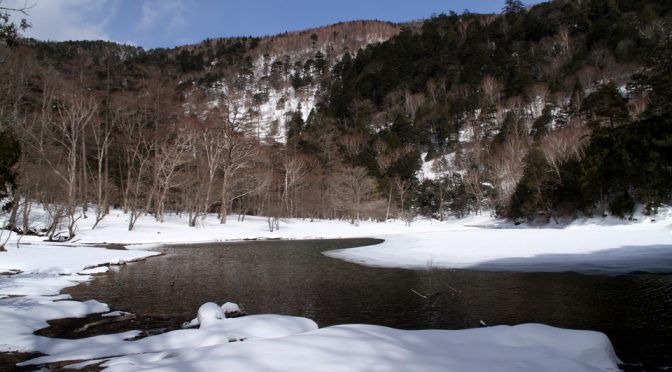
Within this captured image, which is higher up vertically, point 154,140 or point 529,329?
point 154,140

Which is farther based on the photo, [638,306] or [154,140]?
[154,140]

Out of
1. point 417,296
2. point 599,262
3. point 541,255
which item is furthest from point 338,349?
point 541,255

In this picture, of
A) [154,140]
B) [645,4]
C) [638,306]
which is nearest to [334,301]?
[638,306]

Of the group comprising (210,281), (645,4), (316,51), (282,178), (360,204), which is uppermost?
(316,51)

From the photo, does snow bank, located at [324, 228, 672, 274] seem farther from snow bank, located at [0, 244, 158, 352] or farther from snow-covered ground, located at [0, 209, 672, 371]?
snow bank, located at [0, 244, 158, 352]

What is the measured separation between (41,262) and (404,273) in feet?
43.3

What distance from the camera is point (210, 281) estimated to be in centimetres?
1286

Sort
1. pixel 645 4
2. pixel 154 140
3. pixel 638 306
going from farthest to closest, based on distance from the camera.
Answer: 1. pixel 645 4
2. pixel 154 140
3. pixel 638 306

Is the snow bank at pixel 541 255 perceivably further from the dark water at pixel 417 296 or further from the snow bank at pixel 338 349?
the snow bank at pixel 338 349

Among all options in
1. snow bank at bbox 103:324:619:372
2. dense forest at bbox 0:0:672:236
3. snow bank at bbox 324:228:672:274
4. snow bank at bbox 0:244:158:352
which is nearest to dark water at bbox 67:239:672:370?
snow bank at bbox 0:244:158:352

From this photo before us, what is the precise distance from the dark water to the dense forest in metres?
4.79

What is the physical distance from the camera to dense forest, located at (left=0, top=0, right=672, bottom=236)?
2634cm

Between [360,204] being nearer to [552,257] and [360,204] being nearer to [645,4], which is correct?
[552,257]

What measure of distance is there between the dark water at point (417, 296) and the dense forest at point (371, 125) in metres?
4.79
